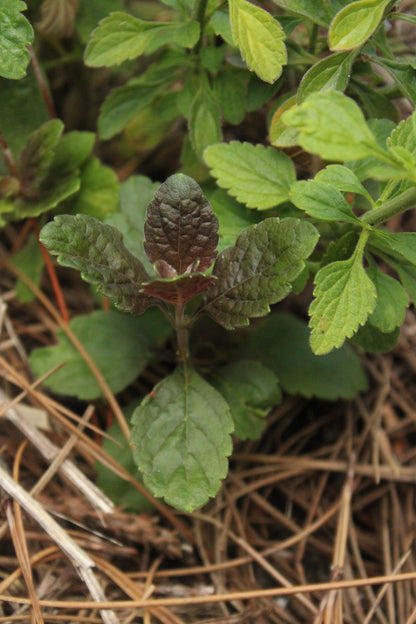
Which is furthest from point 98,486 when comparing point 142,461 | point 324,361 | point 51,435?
point 324,361

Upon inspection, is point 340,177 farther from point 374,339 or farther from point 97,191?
point 97,191

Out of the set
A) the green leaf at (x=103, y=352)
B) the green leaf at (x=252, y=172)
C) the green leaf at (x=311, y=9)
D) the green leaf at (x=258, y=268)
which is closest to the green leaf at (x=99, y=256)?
the green leaf at (x=258, y=268)

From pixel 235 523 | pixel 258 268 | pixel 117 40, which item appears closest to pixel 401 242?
pixel 258 268

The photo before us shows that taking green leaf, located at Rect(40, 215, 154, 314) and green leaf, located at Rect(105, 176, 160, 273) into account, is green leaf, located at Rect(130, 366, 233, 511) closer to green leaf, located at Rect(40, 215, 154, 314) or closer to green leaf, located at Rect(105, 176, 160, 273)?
green leaf, located at Rect(40, 215, 154, 314)

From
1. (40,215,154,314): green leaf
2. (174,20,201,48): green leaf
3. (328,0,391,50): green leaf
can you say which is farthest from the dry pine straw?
(328,0,391,50): green leaf

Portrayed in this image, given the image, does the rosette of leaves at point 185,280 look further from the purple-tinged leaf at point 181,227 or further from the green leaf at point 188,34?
the green leaf at point 188,34

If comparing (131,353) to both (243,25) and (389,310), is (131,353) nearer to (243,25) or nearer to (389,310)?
(389,310)
